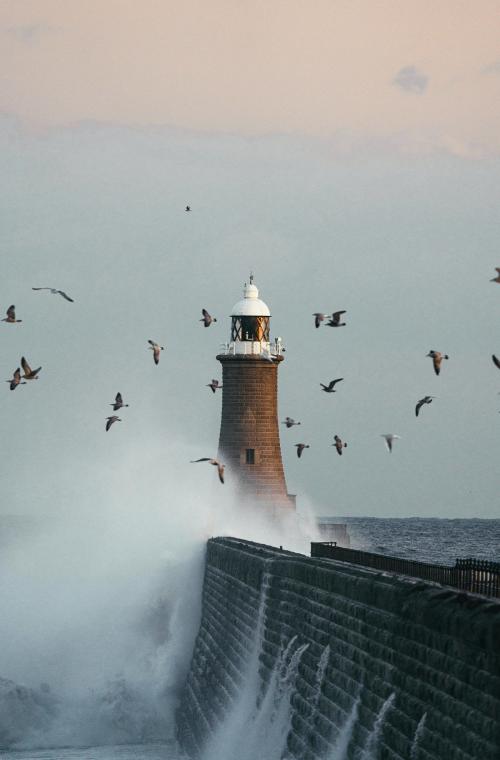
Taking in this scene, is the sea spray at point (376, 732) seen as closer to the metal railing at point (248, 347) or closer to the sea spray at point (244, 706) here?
the sea spray at point (244, 706)

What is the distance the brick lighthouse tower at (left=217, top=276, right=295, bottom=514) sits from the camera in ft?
170

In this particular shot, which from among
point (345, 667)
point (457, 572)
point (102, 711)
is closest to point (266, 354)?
point (102, 711)

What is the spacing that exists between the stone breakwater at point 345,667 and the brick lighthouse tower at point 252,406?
1947cm

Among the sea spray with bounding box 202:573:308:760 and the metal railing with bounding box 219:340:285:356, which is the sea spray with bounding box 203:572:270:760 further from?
the metal railing with bounding box 219:340:285:356

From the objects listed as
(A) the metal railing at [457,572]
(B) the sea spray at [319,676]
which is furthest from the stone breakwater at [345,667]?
(A) the metal railing at [457,572]

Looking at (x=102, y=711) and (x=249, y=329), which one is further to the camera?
(x=249, y=329)

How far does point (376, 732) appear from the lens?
16656 millimetres

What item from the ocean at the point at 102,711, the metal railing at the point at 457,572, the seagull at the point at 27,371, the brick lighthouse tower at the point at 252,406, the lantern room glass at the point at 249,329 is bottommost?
the ocean at the point at 102,711

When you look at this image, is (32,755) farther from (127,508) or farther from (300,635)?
(127,508)

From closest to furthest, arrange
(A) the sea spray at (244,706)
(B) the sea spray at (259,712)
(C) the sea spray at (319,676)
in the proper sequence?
(C) the sea spray at (319,676) < (B) the sea spray at (259,712) < (A) the sea spray at (244,706)

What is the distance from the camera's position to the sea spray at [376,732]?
16.5 meters

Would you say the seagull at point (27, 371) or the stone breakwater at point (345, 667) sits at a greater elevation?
the seagull at point (27, 371)

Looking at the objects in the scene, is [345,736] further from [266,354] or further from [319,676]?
[266,354]

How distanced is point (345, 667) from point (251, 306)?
3409 centimetres
